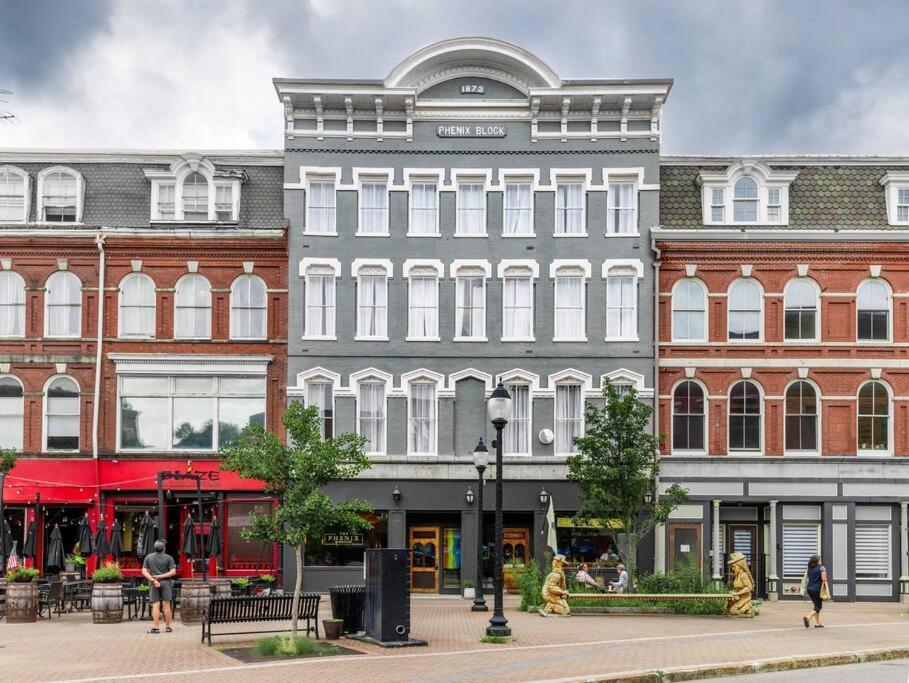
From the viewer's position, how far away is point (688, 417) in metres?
36.1

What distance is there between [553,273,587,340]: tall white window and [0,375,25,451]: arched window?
55.1ft

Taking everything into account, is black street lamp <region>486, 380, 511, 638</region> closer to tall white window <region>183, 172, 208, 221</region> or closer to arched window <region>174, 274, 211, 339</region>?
arched window <region>174, 274, 211, 339</region>

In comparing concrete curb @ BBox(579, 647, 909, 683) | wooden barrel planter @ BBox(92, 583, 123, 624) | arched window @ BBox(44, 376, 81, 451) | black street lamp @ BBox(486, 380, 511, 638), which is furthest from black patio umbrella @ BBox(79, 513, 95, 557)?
concrete curb @ BBox(579, 647, 909, 683)

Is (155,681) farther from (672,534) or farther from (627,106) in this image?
(627,106)

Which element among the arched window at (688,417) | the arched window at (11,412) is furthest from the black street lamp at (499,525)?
the arched window at (11,412)

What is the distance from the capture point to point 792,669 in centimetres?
1892

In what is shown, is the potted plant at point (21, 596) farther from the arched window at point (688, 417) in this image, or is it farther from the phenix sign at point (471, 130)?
the arched window at point (688, 417)

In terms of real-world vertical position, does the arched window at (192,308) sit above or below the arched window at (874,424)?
above

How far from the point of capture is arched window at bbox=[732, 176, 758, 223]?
36.9m

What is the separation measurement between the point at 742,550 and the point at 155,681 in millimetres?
23825

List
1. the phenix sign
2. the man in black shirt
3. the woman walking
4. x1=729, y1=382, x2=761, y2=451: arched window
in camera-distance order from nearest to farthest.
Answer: the man in black shirt < the woman walking < x1=729, y1=382, x2=761, y2=451: arched window < the phenix sign

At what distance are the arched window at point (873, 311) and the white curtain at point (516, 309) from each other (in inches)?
406

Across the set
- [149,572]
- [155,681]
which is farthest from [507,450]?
[155,681]

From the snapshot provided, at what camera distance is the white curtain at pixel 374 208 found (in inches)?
1436
